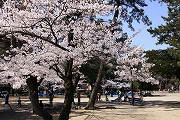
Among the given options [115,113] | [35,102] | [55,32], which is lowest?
[115,113]

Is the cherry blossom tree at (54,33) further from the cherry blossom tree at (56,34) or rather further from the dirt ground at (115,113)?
the dirt ground at (115,113)

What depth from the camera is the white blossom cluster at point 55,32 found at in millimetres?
6426

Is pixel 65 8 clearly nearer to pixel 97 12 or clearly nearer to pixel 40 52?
pixel 97 12

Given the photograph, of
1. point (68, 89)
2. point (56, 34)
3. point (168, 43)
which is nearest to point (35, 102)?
point (68, 89)

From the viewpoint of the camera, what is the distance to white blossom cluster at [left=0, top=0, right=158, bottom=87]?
6.43 meters

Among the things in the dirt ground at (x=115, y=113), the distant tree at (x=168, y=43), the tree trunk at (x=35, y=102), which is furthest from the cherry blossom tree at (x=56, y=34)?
the distant tree at (x=168, y=43)

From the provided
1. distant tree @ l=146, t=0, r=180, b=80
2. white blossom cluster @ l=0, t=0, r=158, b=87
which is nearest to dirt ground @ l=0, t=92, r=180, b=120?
distant tree @ l=146, t=0, r=180, b=80

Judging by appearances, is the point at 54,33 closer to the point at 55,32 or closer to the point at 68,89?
the point at 55,32

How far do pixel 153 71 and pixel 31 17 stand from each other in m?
15.7

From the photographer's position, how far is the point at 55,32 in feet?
25.0

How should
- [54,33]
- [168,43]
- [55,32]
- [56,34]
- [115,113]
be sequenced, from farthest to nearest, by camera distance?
[168,43]
[115,113]
[56,34]
[55,32]
[54,33]

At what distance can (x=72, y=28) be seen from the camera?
735 cm

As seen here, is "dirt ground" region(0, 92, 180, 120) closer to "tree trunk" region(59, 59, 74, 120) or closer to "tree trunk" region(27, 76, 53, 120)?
"tree trunk" region(27, 76, 53, 120)

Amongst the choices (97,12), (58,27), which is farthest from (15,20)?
(97,12)
